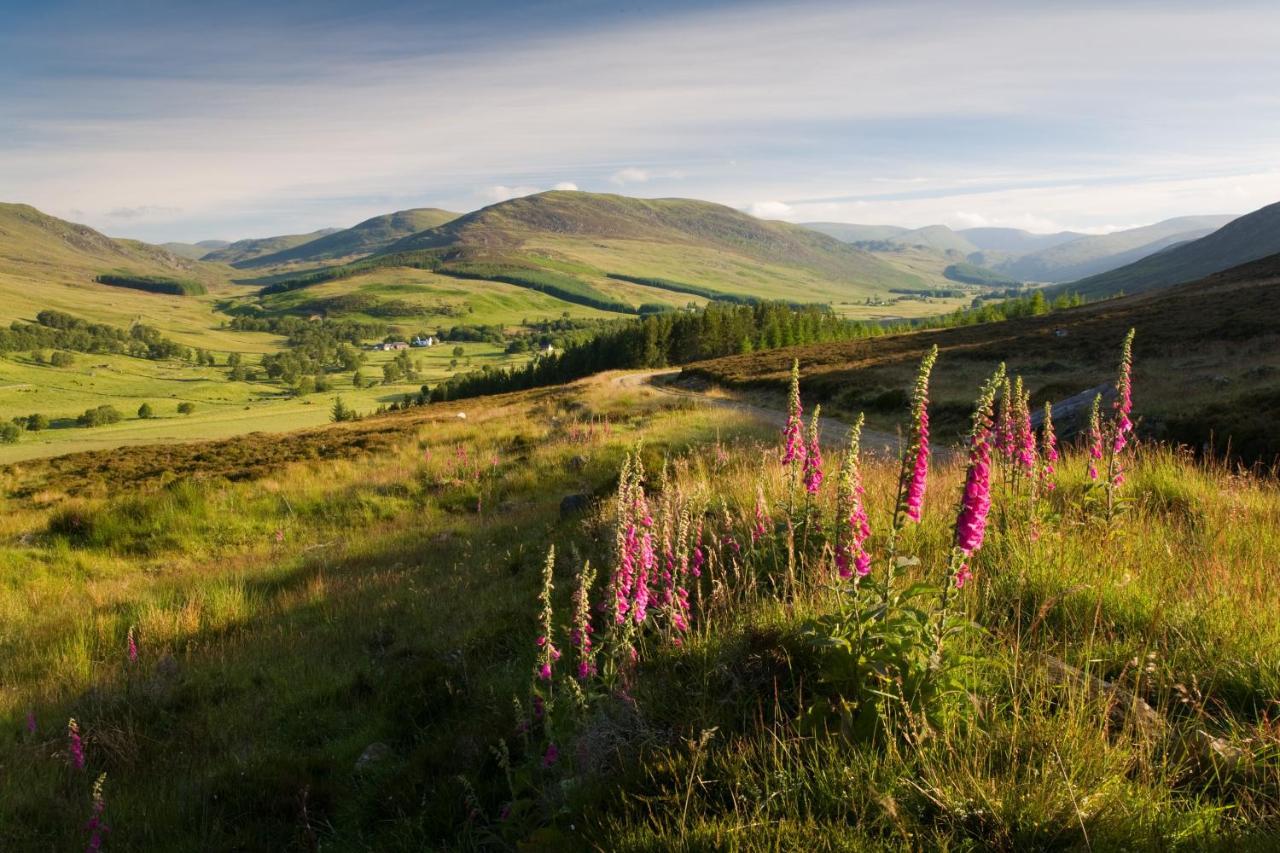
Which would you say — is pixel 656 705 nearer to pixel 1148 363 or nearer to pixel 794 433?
pixel 794 433

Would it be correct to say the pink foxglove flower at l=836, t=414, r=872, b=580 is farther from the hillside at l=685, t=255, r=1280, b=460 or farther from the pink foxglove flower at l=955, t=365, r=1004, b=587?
the hillside at l=685, t=255, r=1280, b=460

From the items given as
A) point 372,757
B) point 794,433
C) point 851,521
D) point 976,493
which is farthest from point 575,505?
point 976,493

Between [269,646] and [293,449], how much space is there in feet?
74.6

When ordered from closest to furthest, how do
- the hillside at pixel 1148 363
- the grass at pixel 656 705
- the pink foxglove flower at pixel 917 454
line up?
the grass at pixel 656 705 < the pink foxglove flower at pixel 917 454 < the hillside at pixel 1148 363

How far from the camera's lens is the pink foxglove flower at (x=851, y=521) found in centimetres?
366

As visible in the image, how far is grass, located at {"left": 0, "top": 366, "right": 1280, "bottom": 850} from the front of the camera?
8.93 feet

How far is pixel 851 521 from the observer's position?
12.4 ft

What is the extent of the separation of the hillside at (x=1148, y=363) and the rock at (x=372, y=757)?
34.2 ft

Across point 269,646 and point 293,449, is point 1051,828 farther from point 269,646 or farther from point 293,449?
point 293,449

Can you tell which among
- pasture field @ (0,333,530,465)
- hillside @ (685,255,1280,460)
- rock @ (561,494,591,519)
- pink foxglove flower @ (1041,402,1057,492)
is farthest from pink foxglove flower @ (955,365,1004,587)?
pasture field @ (0,333,530,465)

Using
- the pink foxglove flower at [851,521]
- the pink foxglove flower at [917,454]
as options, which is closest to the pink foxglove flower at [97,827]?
the pink foxglove flower at [851,521]

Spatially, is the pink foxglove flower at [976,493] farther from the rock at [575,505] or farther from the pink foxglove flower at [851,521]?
the rock at [575,505]

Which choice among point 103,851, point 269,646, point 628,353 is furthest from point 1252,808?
point 628,353

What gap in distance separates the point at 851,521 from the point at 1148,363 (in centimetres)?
3675
